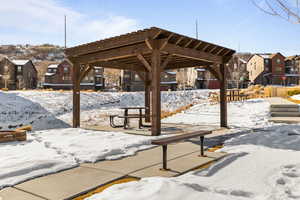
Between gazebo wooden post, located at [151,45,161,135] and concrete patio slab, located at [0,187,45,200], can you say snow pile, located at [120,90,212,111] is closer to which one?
gazebo wooden post, located at [151,45,161,135]

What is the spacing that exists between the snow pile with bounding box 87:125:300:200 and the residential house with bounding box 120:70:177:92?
45344mm

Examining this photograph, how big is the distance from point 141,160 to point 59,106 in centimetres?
1737

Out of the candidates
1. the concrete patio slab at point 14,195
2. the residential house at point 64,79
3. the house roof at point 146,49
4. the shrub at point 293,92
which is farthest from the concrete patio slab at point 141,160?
the residential house at point 64,79

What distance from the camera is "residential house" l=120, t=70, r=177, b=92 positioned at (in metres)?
50.5

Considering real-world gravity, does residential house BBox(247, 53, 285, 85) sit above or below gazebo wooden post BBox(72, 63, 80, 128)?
above

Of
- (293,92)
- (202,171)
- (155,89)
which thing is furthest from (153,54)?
(293,92)

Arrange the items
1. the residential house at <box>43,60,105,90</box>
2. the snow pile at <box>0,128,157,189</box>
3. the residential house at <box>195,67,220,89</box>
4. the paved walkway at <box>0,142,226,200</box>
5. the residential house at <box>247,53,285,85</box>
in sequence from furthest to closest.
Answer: the residential house at <box>247,53,285,85</box> < the residential house at <box>195,67,220,89</box> < the residential house at <box>43,60,105,90</box> < the snow pile at <box>0,128,157,189</box> < the paved walkway at <box>0,142,226,200</box>

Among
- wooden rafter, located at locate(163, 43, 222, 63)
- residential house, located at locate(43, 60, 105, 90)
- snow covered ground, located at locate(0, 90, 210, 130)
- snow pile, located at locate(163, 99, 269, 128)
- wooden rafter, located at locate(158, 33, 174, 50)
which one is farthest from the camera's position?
residential house, located at locate(43, 60, 105, 90)

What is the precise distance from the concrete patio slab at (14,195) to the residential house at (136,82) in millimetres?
46801

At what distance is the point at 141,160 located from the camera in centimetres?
524

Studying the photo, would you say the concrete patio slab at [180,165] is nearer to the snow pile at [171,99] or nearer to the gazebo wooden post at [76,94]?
the gazebo wooden post at [76,94]

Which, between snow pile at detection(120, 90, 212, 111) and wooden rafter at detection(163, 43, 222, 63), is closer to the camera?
wooden rafter at detection(163, 43, 222, 63)

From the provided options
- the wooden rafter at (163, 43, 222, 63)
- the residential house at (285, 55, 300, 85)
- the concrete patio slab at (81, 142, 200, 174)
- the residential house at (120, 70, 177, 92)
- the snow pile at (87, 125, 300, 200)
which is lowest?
the concrete patio slab at (81, 142, 200, 174)

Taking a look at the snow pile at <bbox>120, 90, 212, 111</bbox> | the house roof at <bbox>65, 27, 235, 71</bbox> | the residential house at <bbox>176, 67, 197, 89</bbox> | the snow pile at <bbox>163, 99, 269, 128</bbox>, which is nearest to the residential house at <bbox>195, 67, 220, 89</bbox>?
the residential house at <bbox>176, 67, 197, 89</bbox>
